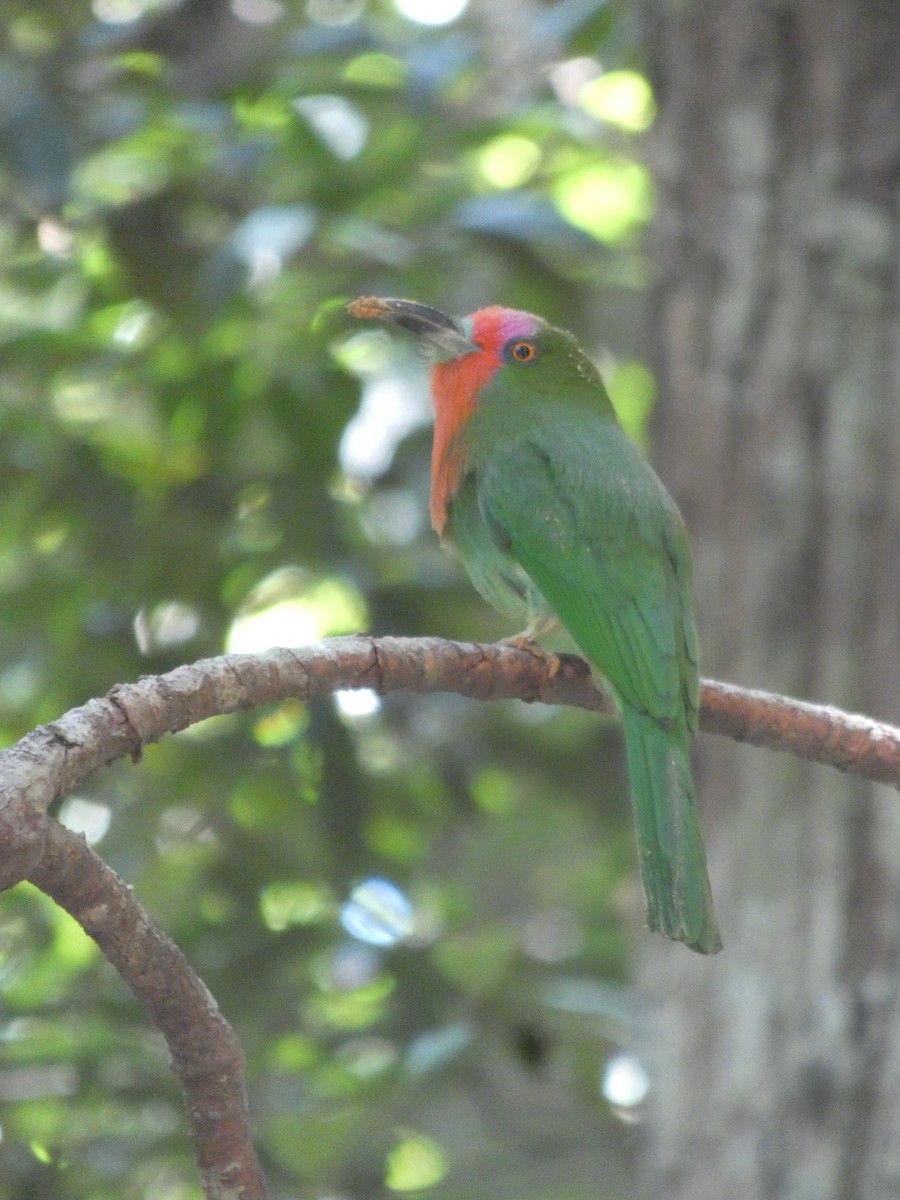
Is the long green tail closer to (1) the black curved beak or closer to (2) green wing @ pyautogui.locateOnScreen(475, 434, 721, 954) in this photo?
(2) green wing @ pyautogui.locateOnScreen(475, 434, 721, 954)

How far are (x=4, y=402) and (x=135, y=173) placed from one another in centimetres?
94

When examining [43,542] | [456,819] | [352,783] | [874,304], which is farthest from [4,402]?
[874,304]

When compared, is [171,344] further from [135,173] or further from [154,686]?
[154,686]

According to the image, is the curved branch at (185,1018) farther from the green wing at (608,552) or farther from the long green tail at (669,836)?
the green wing at (608,552)

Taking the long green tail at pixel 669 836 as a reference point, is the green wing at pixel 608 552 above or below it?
above

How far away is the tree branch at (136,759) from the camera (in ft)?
4.92

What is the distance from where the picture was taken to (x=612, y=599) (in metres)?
2.90

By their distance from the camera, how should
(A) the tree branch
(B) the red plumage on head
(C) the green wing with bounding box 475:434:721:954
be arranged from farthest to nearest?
1. (B) the red plumage on head
2. (C) the green wing with bounding box 475:434:721:954
3. (A) the tree branch

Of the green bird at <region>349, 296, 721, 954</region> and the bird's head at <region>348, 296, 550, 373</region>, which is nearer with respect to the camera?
the green bird at <region>349, 296, 721, 954</region>

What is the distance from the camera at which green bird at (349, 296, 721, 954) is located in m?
2.60

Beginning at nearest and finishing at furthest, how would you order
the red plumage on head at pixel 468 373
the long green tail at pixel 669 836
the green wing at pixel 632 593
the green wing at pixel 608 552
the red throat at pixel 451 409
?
the long green tail at pixel 669 836 < the green wing at pixel 632 593 < the green wing at pixel 608 552 < the red throat at pixel 451 409 < the red plumage on head at pixel 468 373

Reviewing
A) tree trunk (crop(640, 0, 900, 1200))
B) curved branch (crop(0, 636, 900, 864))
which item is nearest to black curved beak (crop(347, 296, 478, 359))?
tree trunk (crop(640, 0, 900, 1200))

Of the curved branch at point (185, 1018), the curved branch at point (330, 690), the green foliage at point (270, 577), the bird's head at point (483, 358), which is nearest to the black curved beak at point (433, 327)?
the bird's head at point (483, 358)

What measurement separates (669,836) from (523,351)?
133 centimetres
